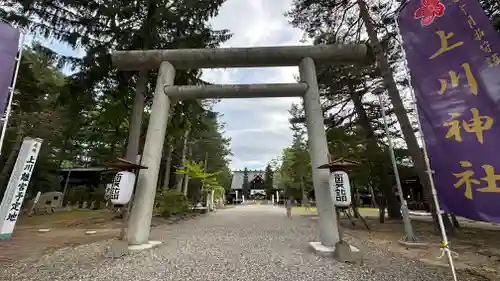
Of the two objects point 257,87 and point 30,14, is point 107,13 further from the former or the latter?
point 257,87

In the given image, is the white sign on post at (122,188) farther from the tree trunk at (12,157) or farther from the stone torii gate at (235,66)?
the tree trunk at (12,157)

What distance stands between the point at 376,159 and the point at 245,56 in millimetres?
7622

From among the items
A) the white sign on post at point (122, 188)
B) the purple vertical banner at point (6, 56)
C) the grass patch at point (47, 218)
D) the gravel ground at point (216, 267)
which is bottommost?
the gravel ground at point (216, 267)

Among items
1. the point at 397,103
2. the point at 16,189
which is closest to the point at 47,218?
the point at 16,189

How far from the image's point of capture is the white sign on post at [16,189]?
24.4 feet

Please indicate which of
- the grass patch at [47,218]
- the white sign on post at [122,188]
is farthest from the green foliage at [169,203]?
the white sign on post at [122,188]

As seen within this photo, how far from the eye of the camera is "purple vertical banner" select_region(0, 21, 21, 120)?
3246mm

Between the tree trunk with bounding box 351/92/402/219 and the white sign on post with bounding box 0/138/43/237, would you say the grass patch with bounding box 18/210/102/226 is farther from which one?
the tree trunk with bounding box 351/92/402/219

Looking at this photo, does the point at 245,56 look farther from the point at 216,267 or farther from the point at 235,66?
the point at 216,267

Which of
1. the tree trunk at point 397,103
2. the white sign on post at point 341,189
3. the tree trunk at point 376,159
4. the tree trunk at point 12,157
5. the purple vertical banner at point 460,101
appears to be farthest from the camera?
the tree trunk at point 12,157

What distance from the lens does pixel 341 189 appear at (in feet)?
17.2

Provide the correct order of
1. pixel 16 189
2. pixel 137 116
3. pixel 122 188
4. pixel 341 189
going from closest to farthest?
pixel 341 189 < pixel 122 188 < pixel 16 189 < pixel 137 116

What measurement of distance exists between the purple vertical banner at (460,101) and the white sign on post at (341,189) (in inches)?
88.1

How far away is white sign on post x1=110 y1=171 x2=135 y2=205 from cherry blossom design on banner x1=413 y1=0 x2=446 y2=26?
541 centimetres
